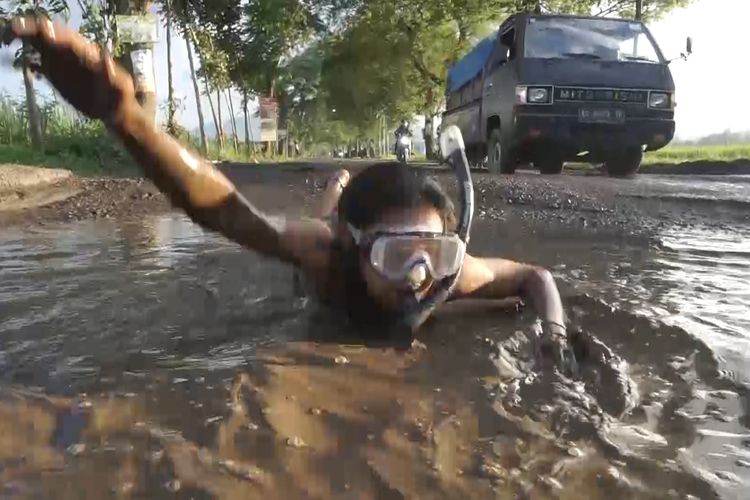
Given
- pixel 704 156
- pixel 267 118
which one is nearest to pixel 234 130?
pixel 267 118

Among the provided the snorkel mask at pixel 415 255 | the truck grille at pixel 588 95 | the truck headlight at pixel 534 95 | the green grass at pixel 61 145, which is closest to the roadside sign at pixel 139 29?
the green grass at pixel 61 145

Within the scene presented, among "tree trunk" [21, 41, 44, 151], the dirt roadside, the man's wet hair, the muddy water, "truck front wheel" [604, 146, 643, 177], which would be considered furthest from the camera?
"tree trunk" [21, 41, 44, 151]

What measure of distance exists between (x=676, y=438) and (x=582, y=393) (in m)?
0.37

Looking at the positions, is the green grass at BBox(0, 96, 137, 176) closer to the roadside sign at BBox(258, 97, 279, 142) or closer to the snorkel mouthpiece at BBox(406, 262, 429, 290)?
the snorkel mouthpiece at BBox(406, 262, 429, 290)

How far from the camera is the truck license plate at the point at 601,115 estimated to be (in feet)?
31.6

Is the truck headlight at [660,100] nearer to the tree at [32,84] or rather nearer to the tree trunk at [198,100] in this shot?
the tree at [32,84]

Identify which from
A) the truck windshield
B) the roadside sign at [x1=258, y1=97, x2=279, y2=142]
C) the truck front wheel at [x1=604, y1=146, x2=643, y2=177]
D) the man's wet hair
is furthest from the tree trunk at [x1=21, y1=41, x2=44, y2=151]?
the roadside sign at [x1=258, y1=97, x2=279, y2=142]

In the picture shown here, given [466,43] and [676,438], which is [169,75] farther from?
[466,43]

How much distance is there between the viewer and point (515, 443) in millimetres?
1956

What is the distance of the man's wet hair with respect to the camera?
8.45ft

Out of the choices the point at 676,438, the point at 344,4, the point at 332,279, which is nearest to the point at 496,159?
the point at 332,279

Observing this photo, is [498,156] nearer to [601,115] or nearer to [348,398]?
[601,115]

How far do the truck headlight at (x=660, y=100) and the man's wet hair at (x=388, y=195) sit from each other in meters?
7.78

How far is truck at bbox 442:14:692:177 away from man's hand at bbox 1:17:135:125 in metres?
8.05
